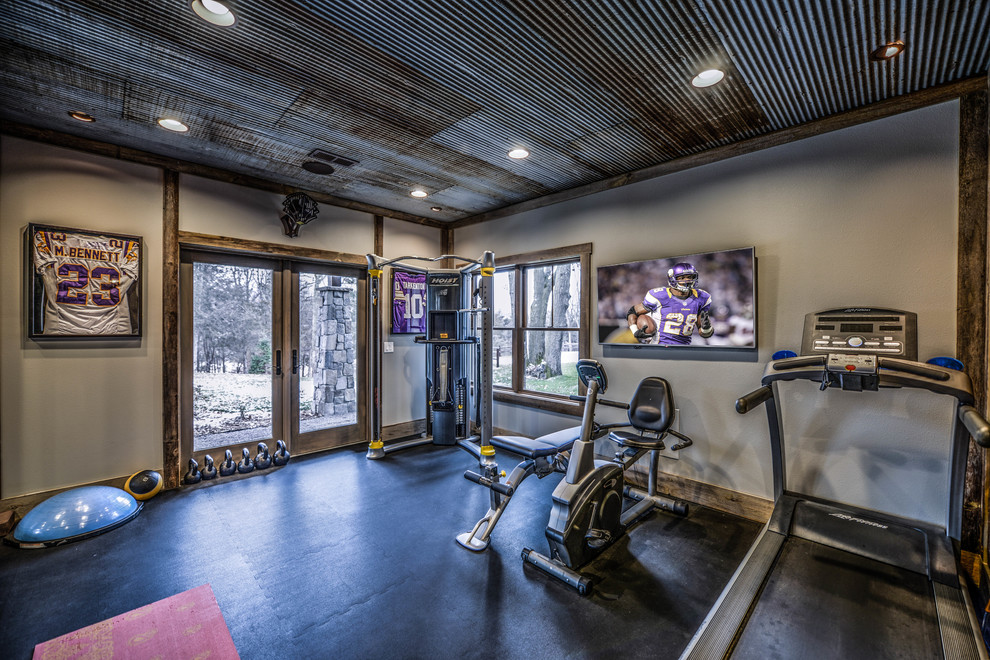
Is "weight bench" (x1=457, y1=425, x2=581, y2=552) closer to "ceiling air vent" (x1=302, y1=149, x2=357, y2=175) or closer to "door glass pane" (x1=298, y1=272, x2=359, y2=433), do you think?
"door glass pane" (x1=298, y1=272, x2=359, y2=433)

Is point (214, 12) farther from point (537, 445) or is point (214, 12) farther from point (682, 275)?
point (682, 275)

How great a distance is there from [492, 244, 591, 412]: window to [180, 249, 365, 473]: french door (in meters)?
1.75

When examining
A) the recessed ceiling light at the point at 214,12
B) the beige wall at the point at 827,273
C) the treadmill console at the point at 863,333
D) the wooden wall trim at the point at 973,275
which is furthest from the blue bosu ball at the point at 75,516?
the wooden wall trim at the point at 973,275

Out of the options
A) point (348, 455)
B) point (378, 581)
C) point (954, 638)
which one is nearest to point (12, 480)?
point (348, 455)

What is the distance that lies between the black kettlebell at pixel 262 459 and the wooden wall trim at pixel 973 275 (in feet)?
17.2

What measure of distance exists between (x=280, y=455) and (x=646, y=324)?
378cm

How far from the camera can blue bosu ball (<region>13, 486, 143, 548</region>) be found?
2758mm

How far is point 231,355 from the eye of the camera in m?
4.23

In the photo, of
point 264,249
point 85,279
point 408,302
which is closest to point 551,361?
point 408,302

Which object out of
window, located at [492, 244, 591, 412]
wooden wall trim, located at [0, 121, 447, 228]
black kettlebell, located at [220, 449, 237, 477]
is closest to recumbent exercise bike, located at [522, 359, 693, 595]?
window, located at [492, 244, 591, 412]

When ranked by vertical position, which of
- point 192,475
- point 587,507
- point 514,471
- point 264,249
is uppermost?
point 264,249

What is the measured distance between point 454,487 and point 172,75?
11.5ft

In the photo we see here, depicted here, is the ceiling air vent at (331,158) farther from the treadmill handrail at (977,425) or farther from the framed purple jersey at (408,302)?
the treadmill handrail at (977,425)

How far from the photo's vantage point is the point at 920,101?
8.37ft
